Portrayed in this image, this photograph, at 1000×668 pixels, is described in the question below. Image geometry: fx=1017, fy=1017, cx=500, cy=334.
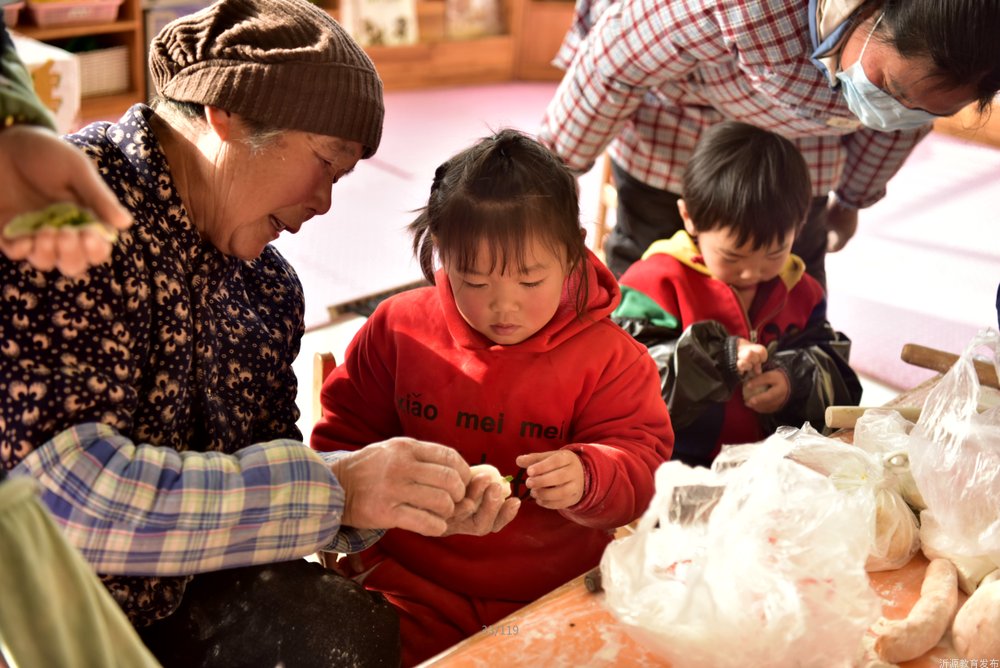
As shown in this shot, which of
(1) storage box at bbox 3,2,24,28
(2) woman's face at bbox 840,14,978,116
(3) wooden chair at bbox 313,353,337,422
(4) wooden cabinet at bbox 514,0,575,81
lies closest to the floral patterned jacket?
(3) wooden chair at bbox 313,353,337,422

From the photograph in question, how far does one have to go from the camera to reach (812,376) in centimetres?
197

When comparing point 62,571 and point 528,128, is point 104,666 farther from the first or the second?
point 528,128

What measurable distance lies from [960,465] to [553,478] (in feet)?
1.90

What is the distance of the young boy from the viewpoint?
191 centimetres

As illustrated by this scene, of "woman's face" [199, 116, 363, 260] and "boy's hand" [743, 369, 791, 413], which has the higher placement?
"woman's face" [199, 116, 363, 260]

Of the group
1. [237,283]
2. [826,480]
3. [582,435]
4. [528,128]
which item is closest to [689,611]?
[826,480]

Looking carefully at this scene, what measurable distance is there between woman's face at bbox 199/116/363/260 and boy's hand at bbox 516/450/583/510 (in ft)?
1.47

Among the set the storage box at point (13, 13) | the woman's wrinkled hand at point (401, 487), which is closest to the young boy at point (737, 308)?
the woman's wrinkled hand at point (401, 487)

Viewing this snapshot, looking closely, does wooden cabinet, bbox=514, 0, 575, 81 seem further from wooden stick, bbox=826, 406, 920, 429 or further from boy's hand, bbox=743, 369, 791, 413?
wooden stick, bbox=826, 406, 920, 429

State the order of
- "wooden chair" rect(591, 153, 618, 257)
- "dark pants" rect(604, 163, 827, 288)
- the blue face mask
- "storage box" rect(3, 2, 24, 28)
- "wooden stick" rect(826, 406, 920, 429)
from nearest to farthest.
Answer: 1. "wooden stick" rect(826, 406, 920, 429)
2. the blue face mask
3. "dark pants" rect(604, 163, 827, 288)
4. "wooden chair" rect(591, 153, 618, 257)
5. "storage box" rect(3, 2, 24, 28)

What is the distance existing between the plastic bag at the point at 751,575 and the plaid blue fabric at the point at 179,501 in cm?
36

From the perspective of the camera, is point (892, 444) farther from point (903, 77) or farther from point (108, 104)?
point (108, 104)

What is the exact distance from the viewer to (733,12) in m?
1.96

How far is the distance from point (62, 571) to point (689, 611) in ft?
2.05
